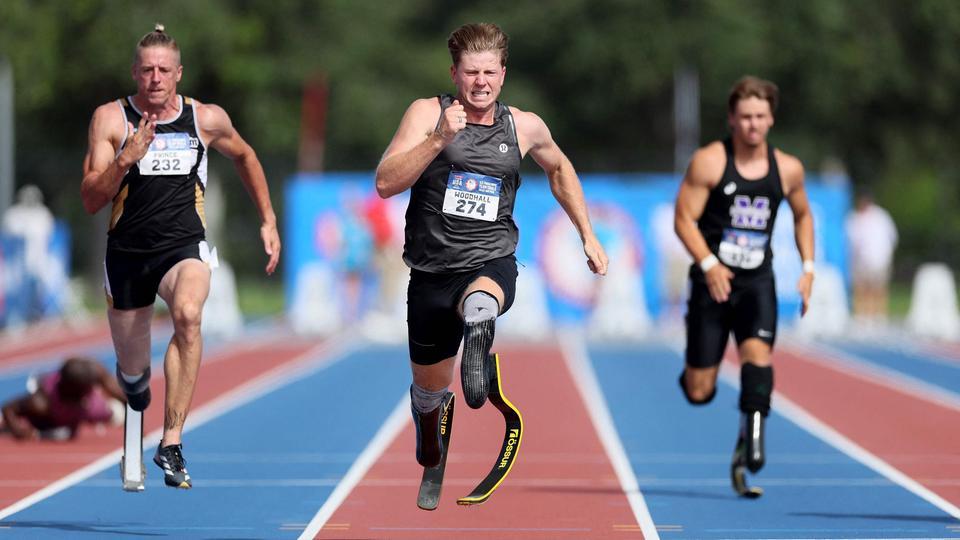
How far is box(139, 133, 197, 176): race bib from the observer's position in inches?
314

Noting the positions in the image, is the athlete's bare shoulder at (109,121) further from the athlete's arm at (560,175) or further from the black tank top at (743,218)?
the black tank top at (743,218)

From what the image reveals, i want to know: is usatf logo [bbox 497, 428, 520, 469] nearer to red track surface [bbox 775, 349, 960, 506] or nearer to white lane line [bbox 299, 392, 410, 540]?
white lane line [bbox 299, 392, 410, 540]

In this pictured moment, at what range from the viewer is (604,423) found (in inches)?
548

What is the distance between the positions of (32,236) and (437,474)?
61.2 ft

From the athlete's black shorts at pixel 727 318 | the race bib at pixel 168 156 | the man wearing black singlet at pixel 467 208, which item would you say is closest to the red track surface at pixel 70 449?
the race bib at pixel 168 156

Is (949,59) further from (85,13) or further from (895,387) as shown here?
(895,387)

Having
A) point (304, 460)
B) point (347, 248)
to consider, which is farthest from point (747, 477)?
point (347, 248)

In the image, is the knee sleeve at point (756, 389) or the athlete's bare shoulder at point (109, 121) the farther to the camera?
the knee sleeve at point (756, 389)

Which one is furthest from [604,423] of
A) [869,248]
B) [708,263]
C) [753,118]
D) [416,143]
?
[869,248]

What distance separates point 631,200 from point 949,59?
2522 cm

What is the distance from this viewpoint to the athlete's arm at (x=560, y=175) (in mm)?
7391

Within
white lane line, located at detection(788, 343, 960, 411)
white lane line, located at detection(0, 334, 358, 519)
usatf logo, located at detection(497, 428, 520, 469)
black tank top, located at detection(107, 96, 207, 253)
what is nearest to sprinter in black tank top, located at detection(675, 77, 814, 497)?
usatf logo, located at detection(497, 428, 520, 469)

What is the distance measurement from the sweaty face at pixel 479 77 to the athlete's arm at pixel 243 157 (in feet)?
4.24

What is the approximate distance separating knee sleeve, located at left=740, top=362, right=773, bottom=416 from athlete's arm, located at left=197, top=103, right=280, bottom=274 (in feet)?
8.97
